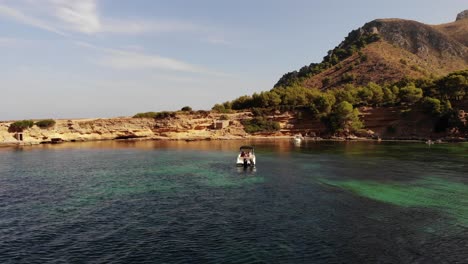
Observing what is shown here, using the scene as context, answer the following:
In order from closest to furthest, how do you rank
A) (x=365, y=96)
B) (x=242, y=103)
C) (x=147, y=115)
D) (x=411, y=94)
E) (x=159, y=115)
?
(x=411, y=94), (x=159, y=115), (x=147, y=115), (x=365, y=96), (x=242, y=103)

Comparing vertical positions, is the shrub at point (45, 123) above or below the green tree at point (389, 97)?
below

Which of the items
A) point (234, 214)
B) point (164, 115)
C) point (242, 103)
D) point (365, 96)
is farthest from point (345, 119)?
point (234, 214)

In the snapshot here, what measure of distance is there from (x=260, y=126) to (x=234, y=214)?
103m

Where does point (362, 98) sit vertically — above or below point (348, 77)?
below

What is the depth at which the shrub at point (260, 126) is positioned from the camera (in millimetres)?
135000

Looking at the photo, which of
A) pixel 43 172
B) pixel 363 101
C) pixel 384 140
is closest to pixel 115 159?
pixel 43 172

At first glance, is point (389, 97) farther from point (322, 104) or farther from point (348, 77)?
point (348, 77)

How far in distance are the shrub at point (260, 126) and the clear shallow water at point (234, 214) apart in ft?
241

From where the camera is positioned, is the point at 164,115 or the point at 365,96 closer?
the point at 164,115

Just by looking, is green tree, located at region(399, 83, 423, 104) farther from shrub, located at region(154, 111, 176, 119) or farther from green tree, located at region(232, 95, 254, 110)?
shrub, located at region(154, 111, 176, 119)

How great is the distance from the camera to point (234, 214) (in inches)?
1300

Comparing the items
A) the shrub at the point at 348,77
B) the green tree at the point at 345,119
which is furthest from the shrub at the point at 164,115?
the shrub at the point at 348,77

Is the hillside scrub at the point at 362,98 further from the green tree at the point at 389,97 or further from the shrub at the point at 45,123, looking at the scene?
the shrub at the point at 45,123

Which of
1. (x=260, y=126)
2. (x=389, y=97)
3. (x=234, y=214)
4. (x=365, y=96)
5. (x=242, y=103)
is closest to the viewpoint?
(x=234, y=214)
